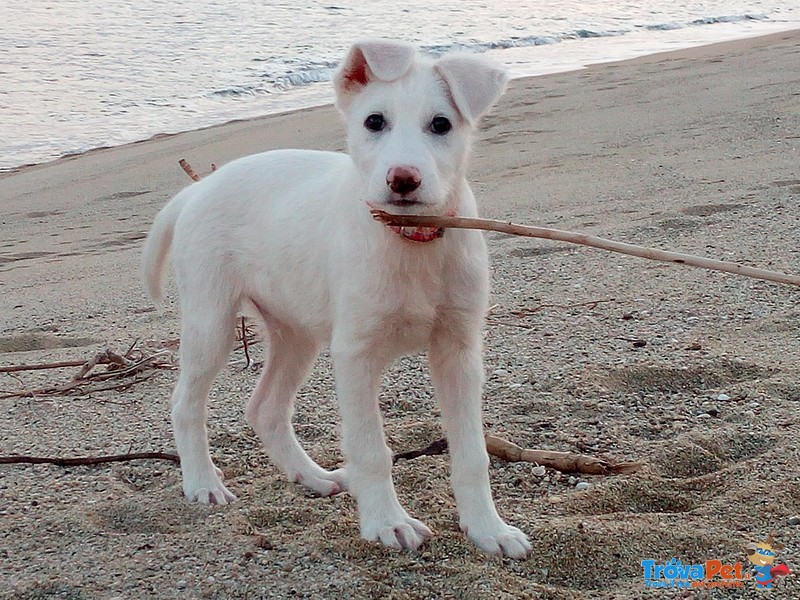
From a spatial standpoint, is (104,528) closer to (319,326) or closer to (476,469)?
(319,326)

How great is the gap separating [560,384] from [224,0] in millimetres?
19621

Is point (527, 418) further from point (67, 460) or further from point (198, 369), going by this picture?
point (67, 460)

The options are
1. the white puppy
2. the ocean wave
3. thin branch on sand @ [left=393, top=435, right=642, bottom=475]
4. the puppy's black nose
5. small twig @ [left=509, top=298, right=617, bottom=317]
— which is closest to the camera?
the puppy's black nose

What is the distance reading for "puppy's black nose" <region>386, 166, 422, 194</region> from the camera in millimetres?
2863

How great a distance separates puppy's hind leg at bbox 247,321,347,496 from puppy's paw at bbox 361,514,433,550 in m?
0.50

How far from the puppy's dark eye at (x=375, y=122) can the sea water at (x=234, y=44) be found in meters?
8.90

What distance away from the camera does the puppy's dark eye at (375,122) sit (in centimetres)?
312

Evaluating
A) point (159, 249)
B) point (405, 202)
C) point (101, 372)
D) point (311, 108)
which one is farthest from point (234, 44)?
point (405, 202)

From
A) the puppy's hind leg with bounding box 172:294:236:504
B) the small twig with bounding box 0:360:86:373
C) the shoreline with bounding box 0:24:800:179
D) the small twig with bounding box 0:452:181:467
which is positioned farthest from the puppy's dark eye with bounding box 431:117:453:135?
the shoreline with bounding box 0:24:800:179

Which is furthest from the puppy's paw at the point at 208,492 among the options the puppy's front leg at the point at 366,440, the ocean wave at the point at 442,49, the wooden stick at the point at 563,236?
the ocean wave at the point at 442,49

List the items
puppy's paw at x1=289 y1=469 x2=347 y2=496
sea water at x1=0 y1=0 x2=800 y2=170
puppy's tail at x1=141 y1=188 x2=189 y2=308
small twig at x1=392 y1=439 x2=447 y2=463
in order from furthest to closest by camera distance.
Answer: sea water at x1=0 y1=0 x2=800 y2=170, puppy's tail at x1=141 y1=188 x2=189 y2=308, small twig at x1=392 y1=439 x2=447 y2=463, puppy's paw at x1=289 y1=469 x2=347 y2=496

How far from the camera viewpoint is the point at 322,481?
144 inches

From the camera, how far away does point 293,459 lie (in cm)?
373

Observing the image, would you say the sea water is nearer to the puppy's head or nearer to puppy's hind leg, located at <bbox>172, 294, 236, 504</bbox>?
puppy's hind leg, located at <bbox>172, 294, 236, 504</bbox>
